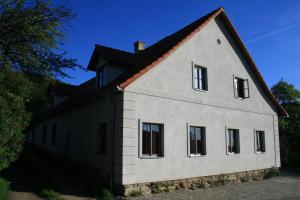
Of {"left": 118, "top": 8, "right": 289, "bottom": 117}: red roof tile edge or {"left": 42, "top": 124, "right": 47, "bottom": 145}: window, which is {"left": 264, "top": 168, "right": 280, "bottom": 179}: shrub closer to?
{"left": 118, "top": 8, "right": 289, "bottom": 117}: red roof tile edge

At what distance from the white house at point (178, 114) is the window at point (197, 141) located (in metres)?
0.05

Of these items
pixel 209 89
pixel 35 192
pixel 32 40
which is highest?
pixel 32 40

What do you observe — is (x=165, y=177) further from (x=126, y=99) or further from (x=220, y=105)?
(x=220, y=105)

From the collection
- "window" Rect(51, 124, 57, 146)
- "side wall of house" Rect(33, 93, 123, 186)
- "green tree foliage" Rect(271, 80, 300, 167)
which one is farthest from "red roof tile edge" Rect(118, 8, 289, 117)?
"window" Rect(51, 124, 57, 146)

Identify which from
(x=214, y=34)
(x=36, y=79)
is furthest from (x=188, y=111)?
(x=36, y=79)

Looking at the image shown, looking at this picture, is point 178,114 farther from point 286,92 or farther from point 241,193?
point 286,92

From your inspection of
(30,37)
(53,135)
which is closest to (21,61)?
(30,37)

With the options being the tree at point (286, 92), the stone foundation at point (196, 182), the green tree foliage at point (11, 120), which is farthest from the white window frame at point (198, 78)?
the tree at point (286, 92)

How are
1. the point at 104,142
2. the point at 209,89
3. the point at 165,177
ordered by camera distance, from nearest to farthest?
1. the point at 165,177
2. the point at 104,142
3. the point at 209,89

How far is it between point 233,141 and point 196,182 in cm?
394

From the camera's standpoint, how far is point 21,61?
1241cm

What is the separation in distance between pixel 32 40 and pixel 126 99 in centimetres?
500

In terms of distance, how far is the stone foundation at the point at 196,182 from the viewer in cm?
1062

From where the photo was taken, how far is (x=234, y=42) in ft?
54.1
